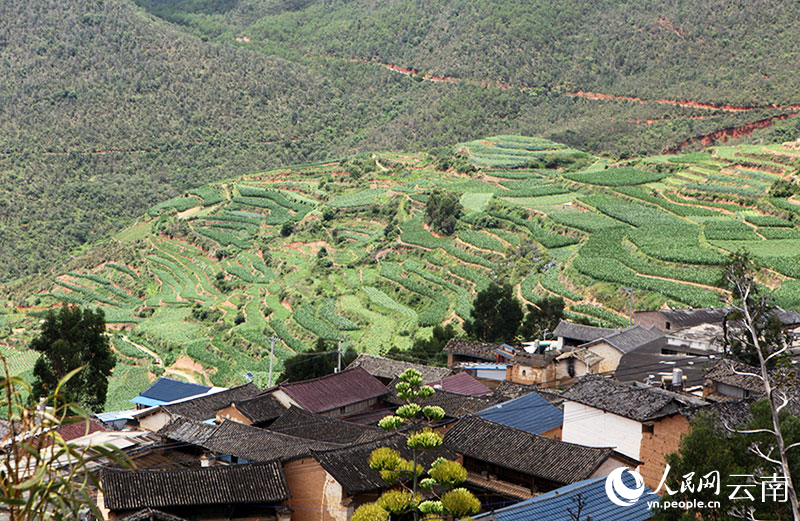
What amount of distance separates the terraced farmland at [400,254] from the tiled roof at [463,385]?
11293 mm

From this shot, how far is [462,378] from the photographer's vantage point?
118 ft

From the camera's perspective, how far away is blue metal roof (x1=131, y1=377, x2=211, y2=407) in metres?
37.5

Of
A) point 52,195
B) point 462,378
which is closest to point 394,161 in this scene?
point 52,195

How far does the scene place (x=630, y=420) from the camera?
23.7 metres

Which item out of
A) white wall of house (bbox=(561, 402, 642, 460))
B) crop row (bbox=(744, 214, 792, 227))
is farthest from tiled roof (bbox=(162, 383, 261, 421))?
crop row (bbox=(744, 214, 792, 227))

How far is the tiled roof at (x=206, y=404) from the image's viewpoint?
31562mm

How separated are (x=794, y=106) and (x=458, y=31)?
5138 centimetres

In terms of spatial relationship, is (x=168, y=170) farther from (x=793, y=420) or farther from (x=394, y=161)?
(x=793, y=420)

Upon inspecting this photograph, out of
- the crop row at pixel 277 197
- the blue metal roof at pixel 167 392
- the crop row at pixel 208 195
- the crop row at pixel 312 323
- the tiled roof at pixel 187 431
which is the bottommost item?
the crop row at pixel 208 195

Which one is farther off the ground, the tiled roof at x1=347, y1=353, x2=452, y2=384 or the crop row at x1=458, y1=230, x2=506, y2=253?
the tiled roof at x1=347, y1=353, x2=452, y2=384

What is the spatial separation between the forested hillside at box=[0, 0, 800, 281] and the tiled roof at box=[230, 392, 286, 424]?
5530 cm

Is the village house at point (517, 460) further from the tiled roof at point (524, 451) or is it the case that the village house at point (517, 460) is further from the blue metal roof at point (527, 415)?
the blue metal roof at point (527, 415)

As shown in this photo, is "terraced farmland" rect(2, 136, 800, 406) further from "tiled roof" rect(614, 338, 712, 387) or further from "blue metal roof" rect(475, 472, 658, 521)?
"blue metal roof" rect(475, 472, 658, 521)

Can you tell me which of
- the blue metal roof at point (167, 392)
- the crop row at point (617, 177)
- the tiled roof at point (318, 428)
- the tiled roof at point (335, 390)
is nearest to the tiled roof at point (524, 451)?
the tiled roof at point (318, 428)
